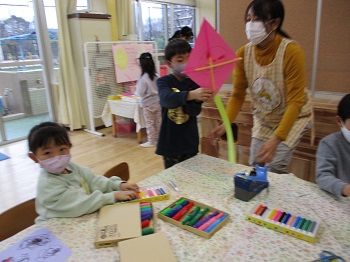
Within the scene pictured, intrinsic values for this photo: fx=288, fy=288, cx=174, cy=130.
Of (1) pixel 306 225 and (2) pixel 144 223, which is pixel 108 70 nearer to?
(2) pixel 144 223

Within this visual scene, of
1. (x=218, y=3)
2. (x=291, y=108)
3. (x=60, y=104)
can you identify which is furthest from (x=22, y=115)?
(x=291, y=108)

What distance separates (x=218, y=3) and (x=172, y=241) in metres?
2.55

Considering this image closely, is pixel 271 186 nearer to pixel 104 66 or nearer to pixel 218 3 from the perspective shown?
pixel 218 3

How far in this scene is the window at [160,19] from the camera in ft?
17.8

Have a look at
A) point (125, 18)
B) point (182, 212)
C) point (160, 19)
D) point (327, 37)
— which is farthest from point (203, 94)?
point (160, 19)

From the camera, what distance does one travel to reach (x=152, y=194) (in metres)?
1.11

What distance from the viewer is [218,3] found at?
282 centimetres

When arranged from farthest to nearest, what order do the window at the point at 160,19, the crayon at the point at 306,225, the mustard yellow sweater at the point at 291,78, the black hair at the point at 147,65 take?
the window at the point at 160,19, the black hair at the point at 147,65, the mustard yellow sweater at the point at 291,78, the crayon at the point at 306,225

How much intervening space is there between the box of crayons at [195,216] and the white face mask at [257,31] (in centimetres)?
79

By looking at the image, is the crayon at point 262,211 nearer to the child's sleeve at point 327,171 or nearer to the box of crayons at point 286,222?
the box of crayons at point 286,222

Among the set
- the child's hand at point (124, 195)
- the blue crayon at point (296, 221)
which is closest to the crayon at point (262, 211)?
the blue crayon at point (296, 221)

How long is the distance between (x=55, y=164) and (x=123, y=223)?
356mm

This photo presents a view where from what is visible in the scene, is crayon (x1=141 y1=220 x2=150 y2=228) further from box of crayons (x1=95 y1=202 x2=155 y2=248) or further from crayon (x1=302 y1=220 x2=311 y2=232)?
crayon (x1=302 y1=220 x2=311 y2=232)

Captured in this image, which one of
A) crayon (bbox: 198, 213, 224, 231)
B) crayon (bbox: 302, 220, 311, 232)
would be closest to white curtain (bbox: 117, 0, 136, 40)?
crayon (bbox: 198, 213, 224, 231)
